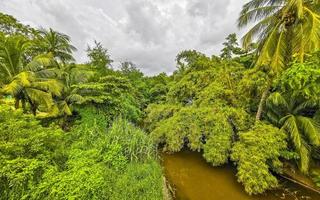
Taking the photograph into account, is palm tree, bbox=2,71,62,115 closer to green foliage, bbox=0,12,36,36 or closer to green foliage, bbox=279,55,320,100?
green foliage, bbox=279,55,320,100

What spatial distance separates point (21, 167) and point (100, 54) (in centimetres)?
1545

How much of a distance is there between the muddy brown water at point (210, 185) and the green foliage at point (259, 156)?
1.19 feet

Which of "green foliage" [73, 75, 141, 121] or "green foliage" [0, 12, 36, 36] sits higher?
"green foliage" [0, 12, 36, 36]

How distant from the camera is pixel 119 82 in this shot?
1370 centimetres

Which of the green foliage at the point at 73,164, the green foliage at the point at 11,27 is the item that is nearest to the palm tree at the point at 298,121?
the green foliage at the point at 73,164

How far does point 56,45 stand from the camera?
1579 cm

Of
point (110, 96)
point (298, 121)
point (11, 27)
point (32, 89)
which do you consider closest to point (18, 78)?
point (32, 89)

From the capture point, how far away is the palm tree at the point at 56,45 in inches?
603

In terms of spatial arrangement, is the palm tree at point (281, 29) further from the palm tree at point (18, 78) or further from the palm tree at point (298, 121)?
the palm tree at point (18, 78)

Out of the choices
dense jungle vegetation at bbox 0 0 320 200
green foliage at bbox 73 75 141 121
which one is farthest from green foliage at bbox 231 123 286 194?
green foliage at bbox 73 75 141 121

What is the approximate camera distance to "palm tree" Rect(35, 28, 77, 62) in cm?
1533

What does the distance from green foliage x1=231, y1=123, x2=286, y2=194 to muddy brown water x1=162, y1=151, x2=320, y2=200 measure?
36cm

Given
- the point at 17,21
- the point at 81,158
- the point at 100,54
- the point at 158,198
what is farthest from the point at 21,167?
the point at 17,21

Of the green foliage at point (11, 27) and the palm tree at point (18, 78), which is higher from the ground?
the green foliage at point (11, 27)
